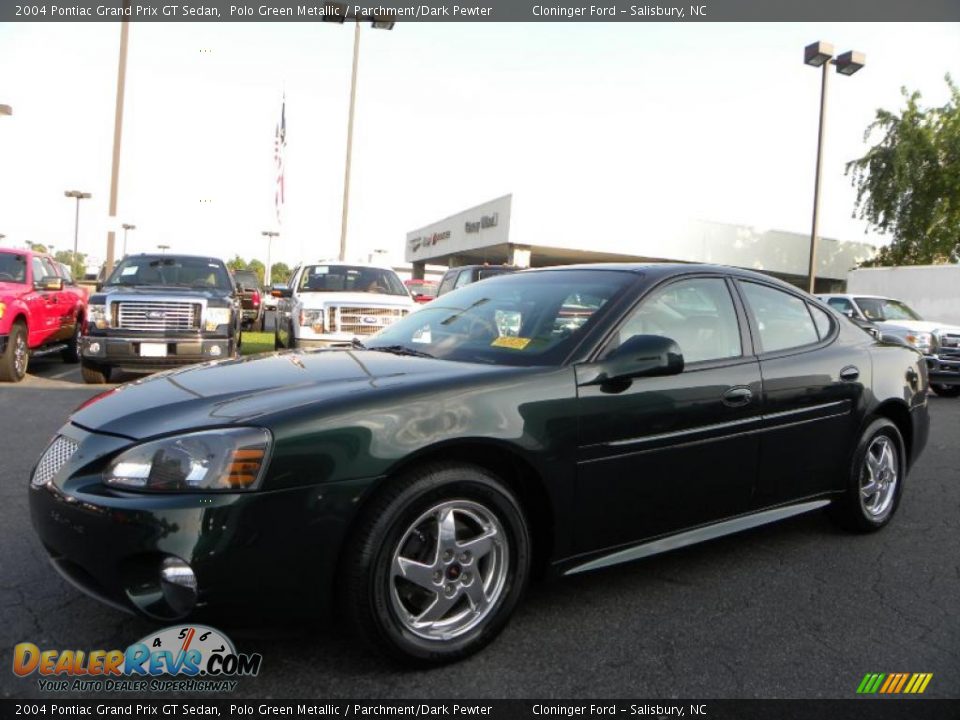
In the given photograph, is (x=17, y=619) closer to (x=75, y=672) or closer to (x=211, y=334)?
(x=75, y=672)

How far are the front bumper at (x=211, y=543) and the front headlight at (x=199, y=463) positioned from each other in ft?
0.12

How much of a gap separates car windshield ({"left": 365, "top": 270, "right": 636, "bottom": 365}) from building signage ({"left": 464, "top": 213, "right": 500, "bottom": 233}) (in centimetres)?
3059

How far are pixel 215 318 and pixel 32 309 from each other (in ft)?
8.90

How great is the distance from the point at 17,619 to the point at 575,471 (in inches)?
86.2

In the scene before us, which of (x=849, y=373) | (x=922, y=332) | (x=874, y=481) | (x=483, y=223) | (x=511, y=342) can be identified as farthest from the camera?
(x=483, y=223)

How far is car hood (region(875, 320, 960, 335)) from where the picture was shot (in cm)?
1226

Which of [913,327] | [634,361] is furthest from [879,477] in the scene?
[913,327]

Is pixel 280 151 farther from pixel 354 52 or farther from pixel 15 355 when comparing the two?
pixel 15 355

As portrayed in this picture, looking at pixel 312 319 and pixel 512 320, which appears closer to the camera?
pixel 512 320

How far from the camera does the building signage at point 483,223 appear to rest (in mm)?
34344

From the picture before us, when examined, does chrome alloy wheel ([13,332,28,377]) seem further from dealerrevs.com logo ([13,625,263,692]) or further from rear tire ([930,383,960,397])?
rear tire ([930,383,960,397])

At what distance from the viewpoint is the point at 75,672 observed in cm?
253

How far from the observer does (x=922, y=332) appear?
1217 cm

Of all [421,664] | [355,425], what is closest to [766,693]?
[421,664]
